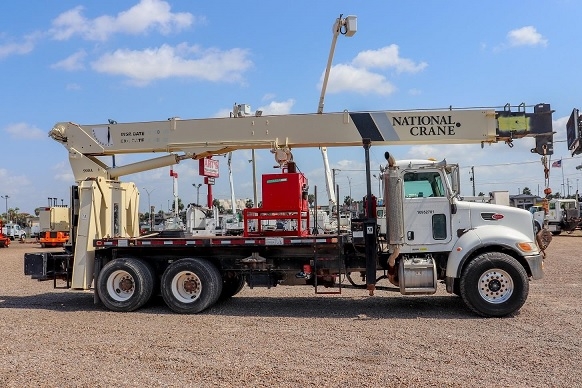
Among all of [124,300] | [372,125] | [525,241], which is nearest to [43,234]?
[124,300]

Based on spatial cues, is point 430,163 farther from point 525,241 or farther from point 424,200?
point 525,241

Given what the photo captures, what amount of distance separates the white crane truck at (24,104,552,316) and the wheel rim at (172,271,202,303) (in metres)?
0.02

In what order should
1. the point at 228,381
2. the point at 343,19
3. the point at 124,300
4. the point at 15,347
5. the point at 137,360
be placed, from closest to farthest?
1. the point at 228,381
2. the point at 137,360
3. the point at 15,347
4. the point at 124,300
5. the point at 343,19

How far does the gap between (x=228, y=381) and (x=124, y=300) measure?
5571 millimetres

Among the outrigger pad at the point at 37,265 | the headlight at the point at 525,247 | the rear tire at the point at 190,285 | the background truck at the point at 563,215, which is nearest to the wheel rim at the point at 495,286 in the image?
the headlight at the point at 525,247

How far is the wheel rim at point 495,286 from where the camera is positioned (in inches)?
379

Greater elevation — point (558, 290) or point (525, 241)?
point (525, 241)

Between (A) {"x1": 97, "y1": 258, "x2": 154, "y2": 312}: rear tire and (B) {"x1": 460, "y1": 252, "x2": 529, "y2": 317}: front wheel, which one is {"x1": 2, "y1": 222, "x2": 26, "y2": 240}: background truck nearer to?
(A) {"x1": 97, "y1": 258, "x2": 154, "y2": 312}: rear tire

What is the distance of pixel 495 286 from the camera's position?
31.8ft

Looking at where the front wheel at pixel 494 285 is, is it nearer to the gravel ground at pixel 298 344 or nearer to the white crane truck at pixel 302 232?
the white crane truck at pixel 302 232

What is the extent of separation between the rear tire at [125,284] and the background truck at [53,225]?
31.5 feet

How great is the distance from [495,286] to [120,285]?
7099mm

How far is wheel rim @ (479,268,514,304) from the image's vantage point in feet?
31.6

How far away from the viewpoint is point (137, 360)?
22.5 ft
